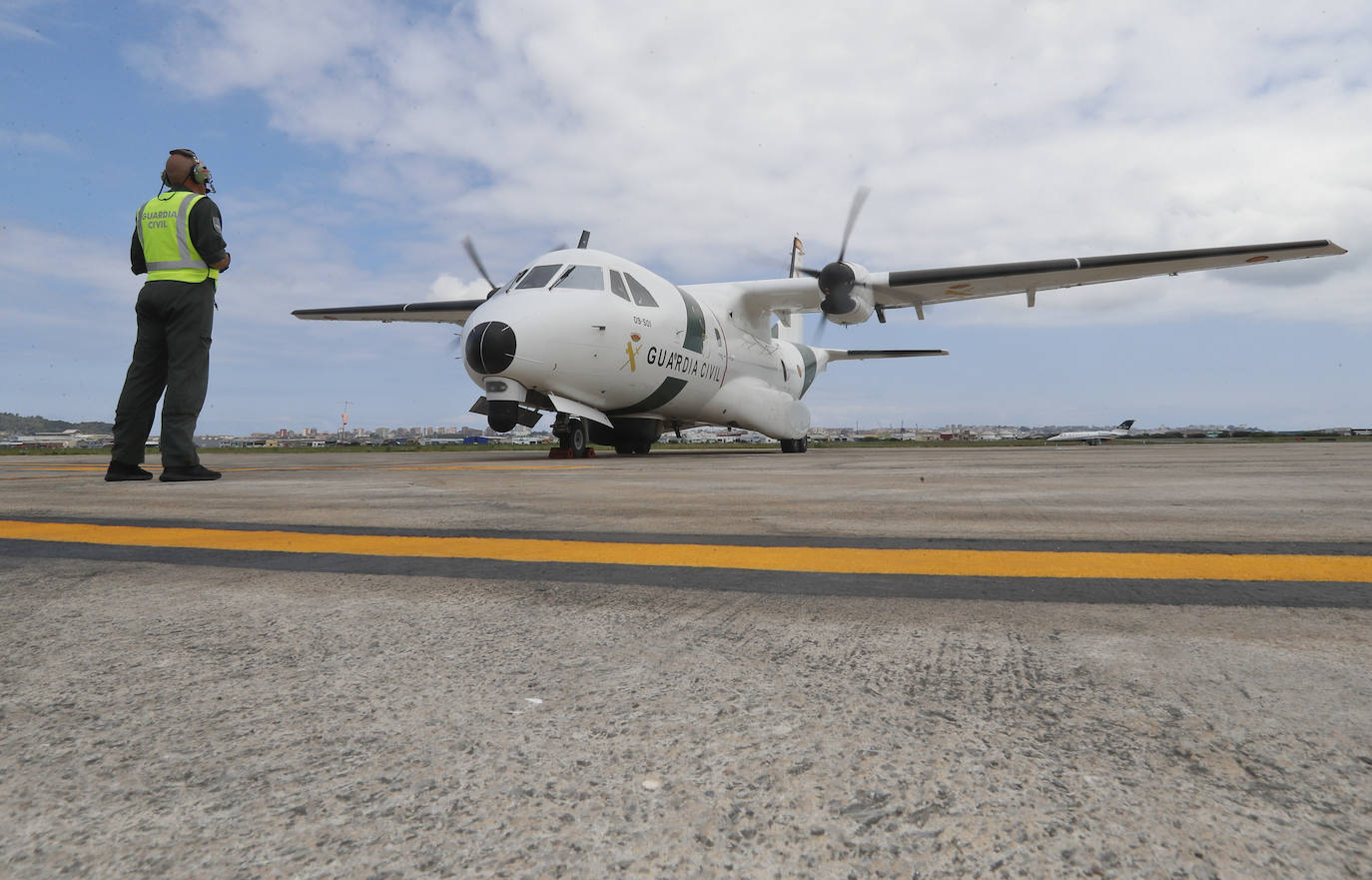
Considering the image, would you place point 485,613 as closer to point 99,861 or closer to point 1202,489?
point 99,861

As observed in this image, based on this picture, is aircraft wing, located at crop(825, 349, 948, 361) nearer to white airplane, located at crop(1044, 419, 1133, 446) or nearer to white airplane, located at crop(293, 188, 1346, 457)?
white airplane, located at crop(293, 188, 1346, 457)

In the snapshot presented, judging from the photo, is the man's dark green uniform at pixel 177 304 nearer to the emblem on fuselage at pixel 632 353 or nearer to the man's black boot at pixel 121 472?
the man's black boot at pixel 121 472

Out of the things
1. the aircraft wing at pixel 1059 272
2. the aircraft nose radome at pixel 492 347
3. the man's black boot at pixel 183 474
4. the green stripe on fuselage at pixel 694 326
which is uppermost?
the aircraft wing at pixel 1059 272

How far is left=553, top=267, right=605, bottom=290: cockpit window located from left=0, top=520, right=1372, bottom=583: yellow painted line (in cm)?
814

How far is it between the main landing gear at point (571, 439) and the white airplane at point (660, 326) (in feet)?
0.07

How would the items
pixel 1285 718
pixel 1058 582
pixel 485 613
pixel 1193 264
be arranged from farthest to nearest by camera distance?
pixel 1193 264
pixel 1058 582
pixel 485 613
pixel 1285 718

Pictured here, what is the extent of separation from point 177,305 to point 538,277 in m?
5.54

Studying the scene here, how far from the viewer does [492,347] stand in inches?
372

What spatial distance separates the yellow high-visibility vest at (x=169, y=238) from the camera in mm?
5566

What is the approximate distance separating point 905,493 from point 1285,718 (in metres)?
→ 3.47

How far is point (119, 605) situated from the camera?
168cm

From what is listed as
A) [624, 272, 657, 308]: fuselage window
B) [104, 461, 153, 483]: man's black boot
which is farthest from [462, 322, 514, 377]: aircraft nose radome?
[104, 461, 153, 483]: man's black boot

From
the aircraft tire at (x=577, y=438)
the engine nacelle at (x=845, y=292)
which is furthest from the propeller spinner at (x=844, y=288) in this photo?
the aircraft tire at (x=577, y=438)

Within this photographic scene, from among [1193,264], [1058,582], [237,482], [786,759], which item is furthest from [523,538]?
[1193,264]
